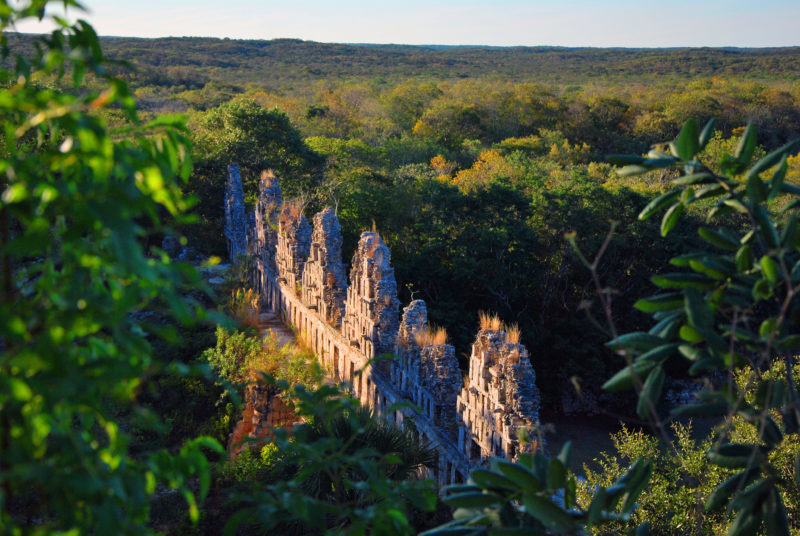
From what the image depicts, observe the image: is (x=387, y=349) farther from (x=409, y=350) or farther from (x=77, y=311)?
(x=77, y=311)

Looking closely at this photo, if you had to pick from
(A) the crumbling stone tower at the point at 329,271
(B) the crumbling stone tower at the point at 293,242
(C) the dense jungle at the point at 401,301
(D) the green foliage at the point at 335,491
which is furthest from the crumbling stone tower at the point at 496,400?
(B) the crumbling stone tower at the point at 293,242

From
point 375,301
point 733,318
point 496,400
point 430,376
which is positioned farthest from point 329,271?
point 733,318

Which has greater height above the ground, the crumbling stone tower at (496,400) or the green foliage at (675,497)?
the crumbling stone tower at (496,400)

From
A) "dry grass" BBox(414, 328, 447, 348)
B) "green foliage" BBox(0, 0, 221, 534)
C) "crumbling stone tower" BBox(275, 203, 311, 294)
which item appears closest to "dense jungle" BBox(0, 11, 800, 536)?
"green foliage" BBox(0, 0, 221, 534)

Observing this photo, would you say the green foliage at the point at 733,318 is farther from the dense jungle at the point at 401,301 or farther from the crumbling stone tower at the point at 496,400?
the crumbling stone tower at the point at 496,400

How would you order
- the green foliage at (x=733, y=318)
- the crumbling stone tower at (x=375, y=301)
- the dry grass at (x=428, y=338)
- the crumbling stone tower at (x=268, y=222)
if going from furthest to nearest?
the crumbling stone tower at (x=268, y=222) → the crumbling stone tower at (x=375, y=301) → the dry grass at (x=428, y=338) → the green foliage at (x=733, y=318)

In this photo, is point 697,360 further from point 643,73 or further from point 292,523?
point 643,73
